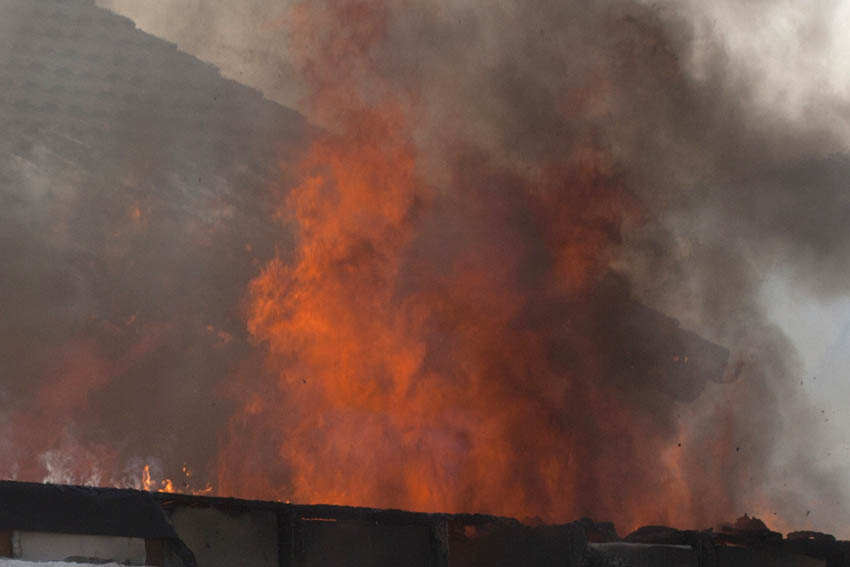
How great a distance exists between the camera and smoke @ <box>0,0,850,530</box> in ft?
41.3

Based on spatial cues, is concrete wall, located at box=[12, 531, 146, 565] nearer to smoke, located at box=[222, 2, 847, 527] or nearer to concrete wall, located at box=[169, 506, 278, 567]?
concrete wall, located at box=[169, 506, 278, 567]

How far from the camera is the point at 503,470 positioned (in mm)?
12180

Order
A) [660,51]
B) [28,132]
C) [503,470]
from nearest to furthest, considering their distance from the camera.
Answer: [503,470] → [660,51] → [28,132]

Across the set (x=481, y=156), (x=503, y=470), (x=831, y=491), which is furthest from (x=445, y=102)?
(x=831, y=491)

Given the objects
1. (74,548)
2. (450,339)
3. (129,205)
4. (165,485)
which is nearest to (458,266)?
(450,339)

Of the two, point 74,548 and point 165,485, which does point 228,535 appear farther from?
point 165,485

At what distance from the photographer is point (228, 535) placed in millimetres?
7059

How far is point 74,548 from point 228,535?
3.54 feet

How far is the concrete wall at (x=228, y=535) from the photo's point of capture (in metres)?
6.92

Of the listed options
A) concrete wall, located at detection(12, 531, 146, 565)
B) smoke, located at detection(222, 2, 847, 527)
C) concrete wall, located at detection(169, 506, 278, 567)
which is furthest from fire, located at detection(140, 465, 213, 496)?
concrete wall, located at detection(12, 531, 146, 565)

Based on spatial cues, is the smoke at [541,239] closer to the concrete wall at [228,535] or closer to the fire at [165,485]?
the fire at [165,485]

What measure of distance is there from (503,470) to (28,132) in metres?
8.37

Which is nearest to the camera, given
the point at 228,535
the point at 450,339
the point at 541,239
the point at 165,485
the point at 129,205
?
the point at 228,535

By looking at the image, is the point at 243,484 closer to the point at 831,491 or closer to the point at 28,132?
the point at 28,132
